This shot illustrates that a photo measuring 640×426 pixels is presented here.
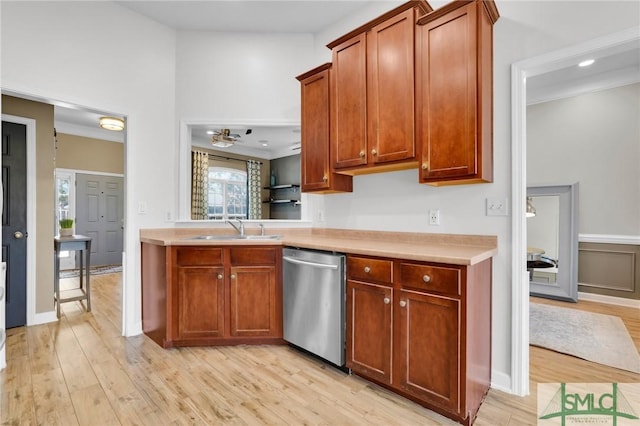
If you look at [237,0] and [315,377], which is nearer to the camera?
[315,377]

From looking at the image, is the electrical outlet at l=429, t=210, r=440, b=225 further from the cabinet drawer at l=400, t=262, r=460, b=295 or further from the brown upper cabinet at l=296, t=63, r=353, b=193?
the brown upper cabinet at l=296, t=63, r=353, b=193

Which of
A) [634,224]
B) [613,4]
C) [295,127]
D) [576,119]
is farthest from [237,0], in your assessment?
[634,224]

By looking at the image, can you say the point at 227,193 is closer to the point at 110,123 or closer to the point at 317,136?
the point at 110,123

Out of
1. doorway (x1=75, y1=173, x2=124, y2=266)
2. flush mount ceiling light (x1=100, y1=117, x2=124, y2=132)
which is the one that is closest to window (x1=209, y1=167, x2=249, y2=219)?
doorway (x1=75, y1=173, x2=124, y2=266)

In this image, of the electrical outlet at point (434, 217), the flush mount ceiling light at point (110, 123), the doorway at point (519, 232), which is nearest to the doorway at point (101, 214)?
the flush mount ceiling light at point (110, 123)

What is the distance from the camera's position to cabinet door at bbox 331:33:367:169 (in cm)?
232

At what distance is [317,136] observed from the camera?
2645 mm

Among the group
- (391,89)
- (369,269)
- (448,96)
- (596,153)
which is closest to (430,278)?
(369,269)

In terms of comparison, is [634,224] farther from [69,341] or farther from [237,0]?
[69,341]

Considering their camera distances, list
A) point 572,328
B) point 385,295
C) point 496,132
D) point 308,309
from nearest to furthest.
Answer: point 385,295, point 496,132, point 308,309, point 572,328

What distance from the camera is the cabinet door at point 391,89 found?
208cm

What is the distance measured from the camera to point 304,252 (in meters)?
2.34

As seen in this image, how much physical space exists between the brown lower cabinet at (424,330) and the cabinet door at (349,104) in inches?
33.0

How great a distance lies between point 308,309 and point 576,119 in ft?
14.1
